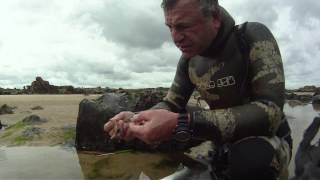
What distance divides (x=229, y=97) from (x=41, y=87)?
153 ft

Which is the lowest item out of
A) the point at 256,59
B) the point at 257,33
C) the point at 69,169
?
the point at 69,169

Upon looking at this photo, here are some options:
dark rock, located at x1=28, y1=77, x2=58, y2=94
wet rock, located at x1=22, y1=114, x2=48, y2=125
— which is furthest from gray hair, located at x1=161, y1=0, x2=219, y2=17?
dark rock, located at x1=28, y1=77, x2=58, y2=94

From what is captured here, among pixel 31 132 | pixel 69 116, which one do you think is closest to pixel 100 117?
pixel 31 132

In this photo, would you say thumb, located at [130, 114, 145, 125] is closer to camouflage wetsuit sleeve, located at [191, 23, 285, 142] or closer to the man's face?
camouflage wetsuit sleeve, located at [191, 23, 285, 142]

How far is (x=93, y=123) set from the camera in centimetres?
867

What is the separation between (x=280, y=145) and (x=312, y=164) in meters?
0.48

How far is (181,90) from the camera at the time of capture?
13.5ft

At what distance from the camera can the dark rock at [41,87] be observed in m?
47.9

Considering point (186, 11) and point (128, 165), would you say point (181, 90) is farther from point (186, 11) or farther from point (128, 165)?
point (128, 165)

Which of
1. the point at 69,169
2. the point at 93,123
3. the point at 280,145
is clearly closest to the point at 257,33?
the point at 280,145

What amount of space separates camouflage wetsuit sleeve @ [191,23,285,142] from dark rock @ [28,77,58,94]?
45908 millimetres

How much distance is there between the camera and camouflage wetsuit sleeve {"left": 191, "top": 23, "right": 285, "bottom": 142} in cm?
298

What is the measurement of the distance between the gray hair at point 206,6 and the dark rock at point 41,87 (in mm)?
45799

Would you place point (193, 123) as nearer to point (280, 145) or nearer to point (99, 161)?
point (280, 145)
